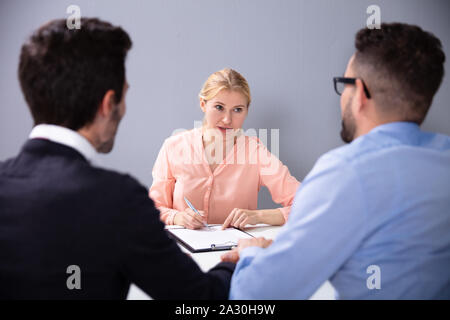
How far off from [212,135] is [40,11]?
1.33 metres

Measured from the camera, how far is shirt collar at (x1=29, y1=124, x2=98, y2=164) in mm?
903

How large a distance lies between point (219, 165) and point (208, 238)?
71cm

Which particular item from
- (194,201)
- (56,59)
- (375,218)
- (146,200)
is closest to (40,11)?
(194,201)

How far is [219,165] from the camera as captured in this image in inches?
90.0

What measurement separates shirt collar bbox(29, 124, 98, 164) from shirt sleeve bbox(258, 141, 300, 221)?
147cm

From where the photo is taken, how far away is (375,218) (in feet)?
2.93

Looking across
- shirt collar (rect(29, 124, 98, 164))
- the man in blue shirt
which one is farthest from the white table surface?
shirt collar (rect(29, 124, 98, 164))

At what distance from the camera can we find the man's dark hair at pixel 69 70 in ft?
2.92

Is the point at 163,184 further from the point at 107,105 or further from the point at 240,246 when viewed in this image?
the point at 107,105

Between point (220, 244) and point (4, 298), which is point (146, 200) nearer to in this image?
point (4, 298)

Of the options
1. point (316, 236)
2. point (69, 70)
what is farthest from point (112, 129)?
point (316, 236)

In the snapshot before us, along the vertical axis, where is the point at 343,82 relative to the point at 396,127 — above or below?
above
